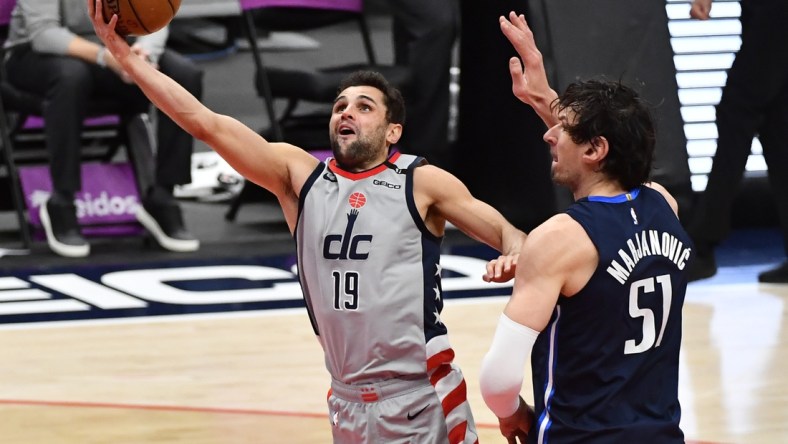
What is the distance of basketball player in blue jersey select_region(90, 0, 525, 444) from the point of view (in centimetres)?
351

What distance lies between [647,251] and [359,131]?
1.10m

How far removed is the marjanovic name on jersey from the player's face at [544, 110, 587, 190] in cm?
20

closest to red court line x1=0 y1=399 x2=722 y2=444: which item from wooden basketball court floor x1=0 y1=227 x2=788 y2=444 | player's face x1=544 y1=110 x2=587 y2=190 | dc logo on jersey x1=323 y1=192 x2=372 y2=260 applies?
wooden basketball court floor x1=0 y1=227 x2=788 y2=444

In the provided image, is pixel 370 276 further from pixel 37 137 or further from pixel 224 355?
pixel 37 137

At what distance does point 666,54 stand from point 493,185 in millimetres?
1580

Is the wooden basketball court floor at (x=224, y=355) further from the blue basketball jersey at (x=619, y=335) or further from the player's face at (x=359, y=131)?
the blue basketball jersey at (x=619, y=335)

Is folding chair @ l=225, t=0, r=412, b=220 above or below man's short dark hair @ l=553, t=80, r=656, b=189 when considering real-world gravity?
below

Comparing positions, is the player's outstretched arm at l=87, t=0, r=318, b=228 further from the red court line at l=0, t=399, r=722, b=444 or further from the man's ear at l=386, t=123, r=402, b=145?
the red court line at l=0, t=399, r=722, b=444

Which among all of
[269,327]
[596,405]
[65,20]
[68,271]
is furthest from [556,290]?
[65,20]

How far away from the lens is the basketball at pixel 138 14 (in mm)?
3559

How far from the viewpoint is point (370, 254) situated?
3518mm

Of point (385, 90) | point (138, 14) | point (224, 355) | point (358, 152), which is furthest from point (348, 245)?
point (224, 355)

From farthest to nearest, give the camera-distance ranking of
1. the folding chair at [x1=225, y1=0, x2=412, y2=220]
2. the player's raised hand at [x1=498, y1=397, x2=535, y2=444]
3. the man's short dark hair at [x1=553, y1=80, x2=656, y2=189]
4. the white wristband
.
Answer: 1. the folding chair at [x1=225, y1=0, x2=412, y2=220]
2. the white wristband
3. the player's raised hand at [x1=498, y1=397, x2=535, y2=444]
4. the man's short dark hair at [x1=553, y1=80, x2=656, y2=189]

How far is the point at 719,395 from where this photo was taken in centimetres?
535
